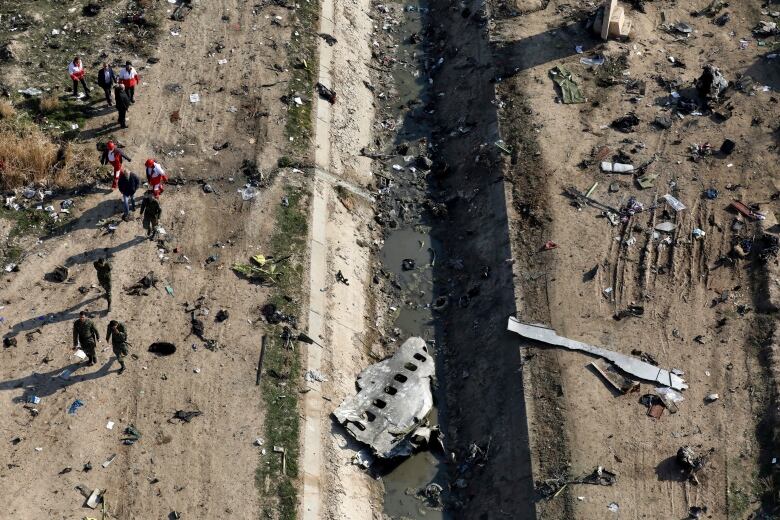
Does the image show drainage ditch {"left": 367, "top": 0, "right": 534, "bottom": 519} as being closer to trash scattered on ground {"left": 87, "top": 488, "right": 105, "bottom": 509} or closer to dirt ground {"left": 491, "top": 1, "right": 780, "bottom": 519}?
dirt ground {"left": 491, "top": 1, "right": 780, "bottom": 519}

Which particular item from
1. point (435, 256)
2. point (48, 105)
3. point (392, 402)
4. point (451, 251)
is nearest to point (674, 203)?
point (451, 251)

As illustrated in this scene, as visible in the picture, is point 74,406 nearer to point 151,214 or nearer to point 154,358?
point 154,358

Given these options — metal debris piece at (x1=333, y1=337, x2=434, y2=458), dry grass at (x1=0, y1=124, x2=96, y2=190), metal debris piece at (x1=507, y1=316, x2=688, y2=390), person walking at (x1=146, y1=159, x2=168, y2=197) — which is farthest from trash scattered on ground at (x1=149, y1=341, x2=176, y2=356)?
metal debris piece at (x1=507, y1=316, x2=688, y2=390)

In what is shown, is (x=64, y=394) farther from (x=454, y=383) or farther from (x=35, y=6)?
(x=35, y=6)

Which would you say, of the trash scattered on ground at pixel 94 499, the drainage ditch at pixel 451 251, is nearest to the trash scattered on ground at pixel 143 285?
the trash scattered on ground at pixel 94 499

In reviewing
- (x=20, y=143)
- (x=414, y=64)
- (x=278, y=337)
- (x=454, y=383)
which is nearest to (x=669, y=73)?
(x=414, y=64)
